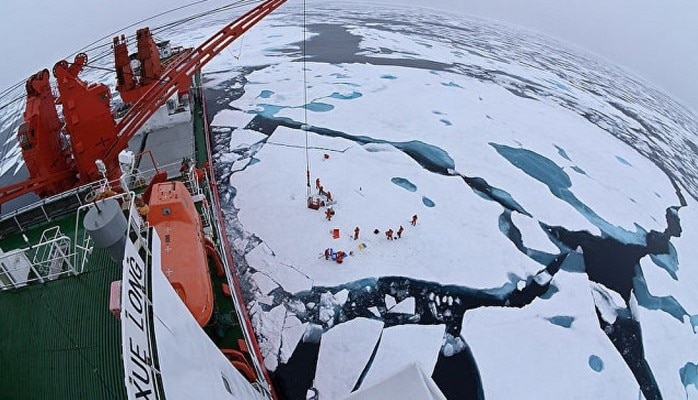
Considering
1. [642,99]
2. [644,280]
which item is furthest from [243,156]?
[642,99]

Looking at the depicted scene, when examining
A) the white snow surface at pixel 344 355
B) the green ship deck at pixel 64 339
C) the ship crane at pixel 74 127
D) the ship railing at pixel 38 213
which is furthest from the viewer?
the ship crane at pixel 74 127

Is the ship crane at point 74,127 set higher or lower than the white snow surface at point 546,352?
higher

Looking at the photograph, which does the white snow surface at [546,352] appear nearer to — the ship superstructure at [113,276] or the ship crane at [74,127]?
the ship superstructure at [113,276]

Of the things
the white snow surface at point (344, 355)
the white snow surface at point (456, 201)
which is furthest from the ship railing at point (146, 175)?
the white snow surface at point (344, 355)

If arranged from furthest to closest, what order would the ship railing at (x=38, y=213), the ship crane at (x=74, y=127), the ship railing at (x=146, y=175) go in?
the ship railing at (x=146, y=175) → the ship crane at (x=74, y=127) → the ship railing at (x=38, y=213)

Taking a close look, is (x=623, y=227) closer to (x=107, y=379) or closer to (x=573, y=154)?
(x=573, y=154)

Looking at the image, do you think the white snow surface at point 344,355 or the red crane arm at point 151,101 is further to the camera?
the red crane arm at point 151,101

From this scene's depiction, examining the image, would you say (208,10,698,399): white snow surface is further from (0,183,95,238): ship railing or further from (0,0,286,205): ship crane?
(0,183,95,238): ship railing
